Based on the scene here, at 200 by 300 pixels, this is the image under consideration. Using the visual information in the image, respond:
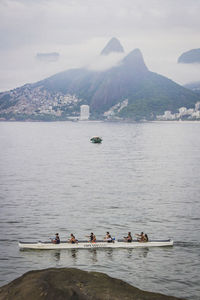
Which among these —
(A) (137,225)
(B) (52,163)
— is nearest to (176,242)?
(A) (137,225)

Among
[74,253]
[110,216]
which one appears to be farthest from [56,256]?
[110,216]

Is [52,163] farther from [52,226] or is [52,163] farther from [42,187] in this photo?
[52,226]

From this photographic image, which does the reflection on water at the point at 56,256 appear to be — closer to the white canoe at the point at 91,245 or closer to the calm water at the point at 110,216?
the calm water at the point at 110,216

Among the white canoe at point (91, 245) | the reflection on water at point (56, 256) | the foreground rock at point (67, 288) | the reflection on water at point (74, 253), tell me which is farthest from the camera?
the white canoe at point (91, 245)

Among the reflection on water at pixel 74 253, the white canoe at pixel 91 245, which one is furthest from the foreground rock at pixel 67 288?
the white canoe at pixel 91 245

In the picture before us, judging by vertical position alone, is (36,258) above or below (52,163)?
below

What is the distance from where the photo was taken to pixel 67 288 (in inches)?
733

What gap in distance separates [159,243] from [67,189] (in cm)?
3067

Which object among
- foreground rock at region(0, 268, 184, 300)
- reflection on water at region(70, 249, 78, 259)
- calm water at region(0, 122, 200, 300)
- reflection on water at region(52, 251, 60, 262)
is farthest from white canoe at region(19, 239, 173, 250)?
foreground rock at region(0, 268, 184, 300)

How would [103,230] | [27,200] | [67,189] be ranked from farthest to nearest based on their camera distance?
[67,189], [27,200], [103,230]

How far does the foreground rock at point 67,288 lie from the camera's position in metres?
18.2

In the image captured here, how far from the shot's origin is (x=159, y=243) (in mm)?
37688

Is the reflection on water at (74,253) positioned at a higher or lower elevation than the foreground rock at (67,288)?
lower

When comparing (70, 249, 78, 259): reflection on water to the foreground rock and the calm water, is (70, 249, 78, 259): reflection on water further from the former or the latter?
the foreground rock
